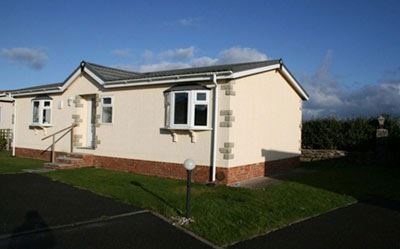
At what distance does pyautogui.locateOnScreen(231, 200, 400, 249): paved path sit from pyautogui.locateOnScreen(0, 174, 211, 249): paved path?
4.57 feet

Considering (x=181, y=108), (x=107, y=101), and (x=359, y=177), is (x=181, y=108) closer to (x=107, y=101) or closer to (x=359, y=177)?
(x=107, y=101)

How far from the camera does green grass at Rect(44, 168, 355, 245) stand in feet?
23.4

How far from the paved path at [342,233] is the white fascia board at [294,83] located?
6.90 meters

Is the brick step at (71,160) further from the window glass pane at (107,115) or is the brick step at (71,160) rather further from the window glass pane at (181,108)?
the window glass pane at (181,108)

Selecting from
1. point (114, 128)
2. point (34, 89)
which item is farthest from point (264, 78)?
point (34, 89)

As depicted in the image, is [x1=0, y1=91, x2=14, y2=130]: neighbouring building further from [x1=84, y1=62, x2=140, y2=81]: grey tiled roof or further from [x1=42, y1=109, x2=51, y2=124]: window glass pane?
[x1=84, y1=62, x2=140, y2=81]: grey tiled roof

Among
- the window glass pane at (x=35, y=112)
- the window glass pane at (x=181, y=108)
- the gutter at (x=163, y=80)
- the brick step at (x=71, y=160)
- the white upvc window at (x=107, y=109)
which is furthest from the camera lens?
the window glass pane at (x=35, y=112)

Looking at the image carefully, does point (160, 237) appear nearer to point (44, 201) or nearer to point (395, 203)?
point (44, 201)

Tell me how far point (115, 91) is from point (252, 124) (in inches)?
217

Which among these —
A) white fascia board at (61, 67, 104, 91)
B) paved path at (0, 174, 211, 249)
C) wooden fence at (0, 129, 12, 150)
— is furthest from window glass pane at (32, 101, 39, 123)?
paved path at (0, 174, 211, 249)

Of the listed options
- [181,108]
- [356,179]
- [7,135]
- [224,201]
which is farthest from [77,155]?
[7,135]

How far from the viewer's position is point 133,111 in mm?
14391

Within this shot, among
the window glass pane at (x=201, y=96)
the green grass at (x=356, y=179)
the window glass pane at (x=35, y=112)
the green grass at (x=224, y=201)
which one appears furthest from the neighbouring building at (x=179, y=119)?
the green grass at (x=356, y=179)

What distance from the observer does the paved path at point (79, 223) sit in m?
6.15
